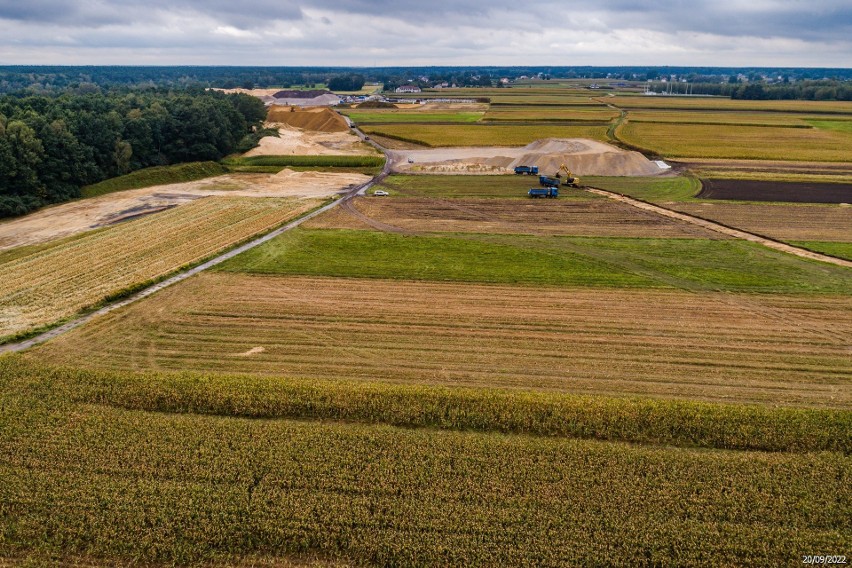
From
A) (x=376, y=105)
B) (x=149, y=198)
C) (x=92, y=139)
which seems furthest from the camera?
(x=376, y=105)

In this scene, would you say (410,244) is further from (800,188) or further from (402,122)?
(402,122)

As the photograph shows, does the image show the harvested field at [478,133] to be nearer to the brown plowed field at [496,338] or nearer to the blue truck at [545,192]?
the blue truck at [545,192]

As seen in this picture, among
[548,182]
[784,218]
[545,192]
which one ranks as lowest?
[784,218]

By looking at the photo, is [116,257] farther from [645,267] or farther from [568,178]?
[568,178]

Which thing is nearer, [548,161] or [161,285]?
[161,285]

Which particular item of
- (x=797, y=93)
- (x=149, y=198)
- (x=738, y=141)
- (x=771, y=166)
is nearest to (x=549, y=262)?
(x=149, y=198)

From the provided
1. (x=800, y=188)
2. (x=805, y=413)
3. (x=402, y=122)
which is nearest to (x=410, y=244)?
(x=805, y=413)

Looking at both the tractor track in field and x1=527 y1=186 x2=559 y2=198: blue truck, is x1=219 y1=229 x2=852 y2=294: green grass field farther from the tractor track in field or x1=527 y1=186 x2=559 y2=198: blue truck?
x1=527 y1=186 x2=559 y2=198: blue truck
